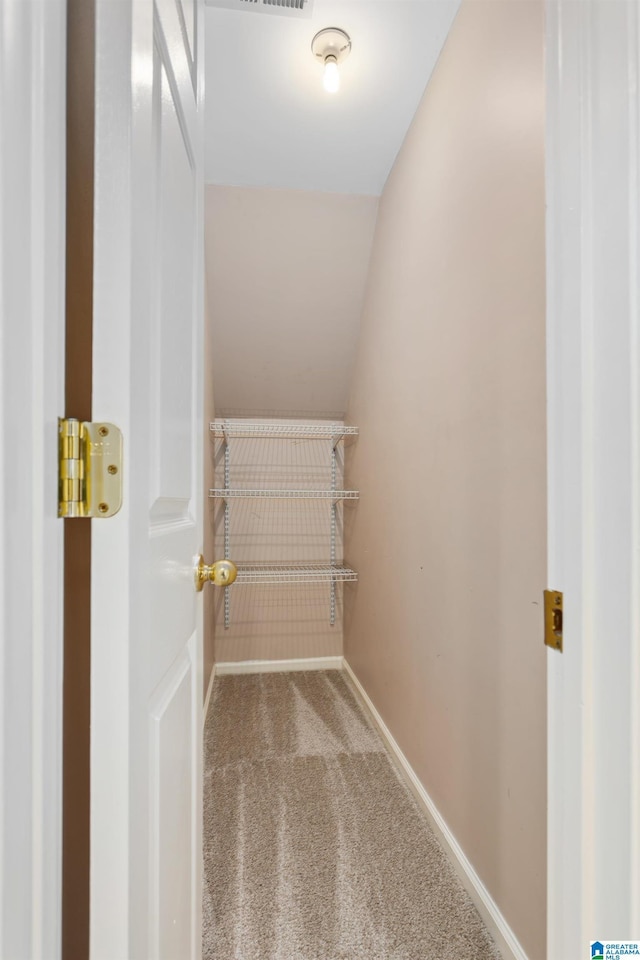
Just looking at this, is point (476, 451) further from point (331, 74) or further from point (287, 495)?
point (287, 495)

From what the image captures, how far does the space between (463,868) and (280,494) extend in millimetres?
2028

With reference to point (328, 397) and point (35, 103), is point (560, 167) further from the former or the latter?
point (328, 397)

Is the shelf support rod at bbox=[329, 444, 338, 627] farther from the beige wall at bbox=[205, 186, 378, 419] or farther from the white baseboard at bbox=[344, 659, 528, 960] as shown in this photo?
the white baseboard at bbox=[344, 659, 528, 960]

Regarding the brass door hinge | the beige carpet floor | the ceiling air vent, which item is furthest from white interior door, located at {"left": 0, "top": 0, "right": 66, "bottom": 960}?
the ceiling air vent

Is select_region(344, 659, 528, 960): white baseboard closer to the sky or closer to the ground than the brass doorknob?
closer to the ground

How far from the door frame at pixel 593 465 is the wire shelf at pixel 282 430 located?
2.23m

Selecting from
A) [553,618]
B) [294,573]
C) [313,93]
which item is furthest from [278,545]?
[553,618]

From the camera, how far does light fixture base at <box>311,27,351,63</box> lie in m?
1.53

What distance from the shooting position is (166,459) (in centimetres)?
62

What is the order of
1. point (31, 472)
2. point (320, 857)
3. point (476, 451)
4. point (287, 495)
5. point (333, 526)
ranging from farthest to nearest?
point (333, 526)
point (287, 495)
point (320, 857)
point (476, 451)
point (31, 472)

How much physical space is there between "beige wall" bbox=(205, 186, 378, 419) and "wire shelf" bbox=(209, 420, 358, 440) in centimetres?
10

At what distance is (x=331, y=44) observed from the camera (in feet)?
5.11

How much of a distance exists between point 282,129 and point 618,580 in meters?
2.09

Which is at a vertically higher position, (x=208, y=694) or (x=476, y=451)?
(x=476, y=451)
